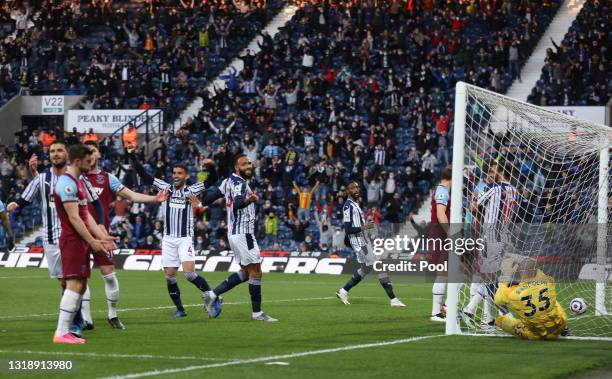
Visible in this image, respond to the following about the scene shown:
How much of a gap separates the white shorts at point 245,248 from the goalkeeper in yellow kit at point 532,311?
12.5 ft

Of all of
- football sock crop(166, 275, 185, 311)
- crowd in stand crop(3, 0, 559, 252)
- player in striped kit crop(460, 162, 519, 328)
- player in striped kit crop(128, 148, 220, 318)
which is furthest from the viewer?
crowd in stand crop(3, 0, 559, 252)

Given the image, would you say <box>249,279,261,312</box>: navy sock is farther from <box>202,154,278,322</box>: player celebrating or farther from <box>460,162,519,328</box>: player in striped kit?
<box>460,162,519,328</box>: player in striped kit

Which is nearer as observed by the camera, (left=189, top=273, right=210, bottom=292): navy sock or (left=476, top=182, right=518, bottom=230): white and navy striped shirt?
(left=476, top=182, right=518, bottom=230): white and navy striped shirt

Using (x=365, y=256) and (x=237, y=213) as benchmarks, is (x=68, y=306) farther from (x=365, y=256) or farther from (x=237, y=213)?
(x=365, y=256)

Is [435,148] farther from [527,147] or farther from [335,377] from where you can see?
[335,377]

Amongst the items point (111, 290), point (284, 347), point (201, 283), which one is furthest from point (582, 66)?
point (284, 347)

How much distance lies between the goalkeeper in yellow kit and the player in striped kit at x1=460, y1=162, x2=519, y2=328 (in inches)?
37.9

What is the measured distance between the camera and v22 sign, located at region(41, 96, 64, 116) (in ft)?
155

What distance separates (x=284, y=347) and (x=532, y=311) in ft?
10.3

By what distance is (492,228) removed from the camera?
15211 mm

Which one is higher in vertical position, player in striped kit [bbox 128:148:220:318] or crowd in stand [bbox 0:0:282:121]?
crowd in stand [bbox 0:0:282:121]

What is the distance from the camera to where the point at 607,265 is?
736 inches

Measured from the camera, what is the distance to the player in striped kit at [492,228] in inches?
585

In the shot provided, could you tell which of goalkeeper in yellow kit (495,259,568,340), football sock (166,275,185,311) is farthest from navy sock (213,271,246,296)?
goalkeeper in yellow kit (495,259,568,340)
